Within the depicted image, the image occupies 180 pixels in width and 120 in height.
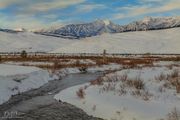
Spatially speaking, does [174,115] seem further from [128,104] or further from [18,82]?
[18,82]

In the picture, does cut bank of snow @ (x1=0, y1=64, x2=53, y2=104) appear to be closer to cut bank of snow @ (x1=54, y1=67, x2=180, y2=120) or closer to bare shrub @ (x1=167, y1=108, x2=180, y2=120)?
cut bank of snow @ (x1=54, y1=67, x2=180, y2=120)

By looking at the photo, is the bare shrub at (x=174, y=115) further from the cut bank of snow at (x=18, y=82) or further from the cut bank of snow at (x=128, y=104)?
the cut bank of snow at (x=18, y=82)

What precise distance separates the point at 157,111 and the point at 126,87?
18.8 ft

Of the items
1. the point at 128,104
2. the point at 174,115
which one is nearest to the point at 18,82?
the point at 128,104

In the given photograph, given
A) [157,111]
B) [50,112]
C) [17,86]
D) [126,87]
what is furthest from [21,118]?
[17,86]

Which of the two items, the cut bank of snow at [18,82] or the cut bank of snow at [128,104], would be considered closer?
the cut bank of snow at [128,104]

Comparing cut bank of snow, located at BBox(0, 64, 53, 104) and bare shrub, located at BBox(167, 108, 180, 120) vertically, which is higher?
bare shrub, located at BBox(167, 108, 180, 120)

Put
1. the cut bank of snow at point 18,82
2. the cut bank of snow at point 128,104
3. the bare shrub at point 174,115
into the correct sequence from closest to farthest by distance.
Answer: the bare shrub at point 174,115
the cut bank of snow at point 128,104
the cut bank of snow at point 18,82

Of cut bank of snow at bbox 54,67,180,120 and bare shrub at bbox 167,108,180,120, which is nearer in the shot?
bare shrub at bbox 167,108,180,120

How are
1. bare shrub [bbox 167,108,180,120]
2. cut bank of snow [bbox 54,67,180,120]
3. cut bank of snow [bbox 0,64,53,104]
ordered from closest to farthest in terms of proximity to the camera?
bare shrub [bbox 167,108,180,120], cut bank of snow [bbox 54,67,180,120], cut bank of snow [bbox 0,64,53,104]

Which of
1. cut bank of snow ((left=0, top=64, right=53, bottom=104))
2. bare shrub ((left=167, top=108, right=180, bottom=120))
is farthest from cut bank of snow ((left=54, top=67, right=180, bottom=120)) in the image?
cut bank of snow ((left=0, top=64, right=53, bottom=104))

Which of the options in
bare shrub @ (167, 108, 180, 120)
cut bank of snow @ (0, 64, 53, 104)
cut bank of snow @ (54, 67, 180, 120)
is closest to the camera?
bare shrub @ (167, 108, 180, 120)

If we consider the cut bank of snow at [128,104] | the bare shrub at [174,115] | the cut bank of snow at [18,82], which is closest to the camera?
the bare shrub at [174,115]

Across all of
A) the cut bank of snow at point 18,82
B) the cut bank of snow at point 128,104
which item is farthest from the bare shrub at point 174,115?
the cut bank of snow at point 18,82
